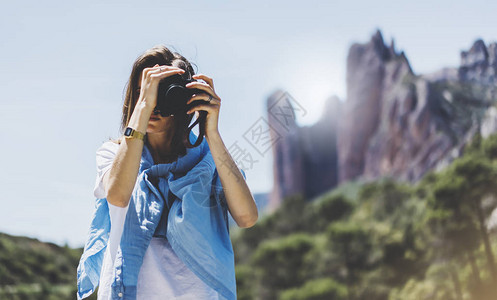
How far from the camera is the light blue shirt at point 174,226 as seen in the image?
1015mm

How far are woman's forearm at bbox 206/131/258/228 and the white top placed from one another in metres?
0.17

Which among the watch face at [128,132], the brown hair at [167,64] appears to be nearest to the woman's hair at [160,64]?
the brown hair at [167,64]

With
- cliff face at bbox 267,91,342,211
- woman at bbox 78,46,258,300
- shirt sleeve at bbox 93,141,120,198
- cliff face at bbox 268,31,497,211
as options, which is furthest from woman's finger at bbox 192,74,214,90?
cliff face at bbox 267,91,342,211

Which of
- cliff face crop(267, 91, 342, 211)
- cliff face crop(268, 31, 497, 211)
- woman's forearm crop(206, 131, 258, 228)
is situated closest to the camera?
woman's forearm crop(206, 131, 258, 228)

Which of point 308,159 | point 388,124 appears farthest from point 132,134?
point 308,159

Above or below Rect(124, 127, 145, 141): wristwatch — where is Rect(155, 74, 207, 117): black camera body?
above

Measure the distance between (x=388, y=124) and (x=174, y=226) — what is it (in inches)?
1760

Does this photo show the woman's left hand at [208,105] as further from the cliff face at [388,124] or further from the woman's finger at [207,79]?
the cliff face at [388,124]

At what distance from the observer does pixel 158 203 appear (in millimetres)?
1080

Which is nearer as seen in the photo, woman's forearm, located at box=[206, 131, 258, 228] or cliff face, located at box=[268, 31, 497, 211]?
woman's forearm, located at box=[206, 131, 258, 228]

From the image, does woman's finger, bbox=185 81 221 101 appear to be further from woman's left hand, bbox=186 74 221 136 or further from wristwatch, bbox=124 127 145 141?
wristwatch, bbox=124 127 145 141

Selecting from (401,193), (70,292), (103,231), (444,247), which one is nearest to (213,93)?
(103,231)

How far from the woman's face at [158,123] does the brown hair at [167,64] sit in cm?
1

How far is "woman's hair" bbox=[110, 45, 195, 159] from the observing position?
118 cm
